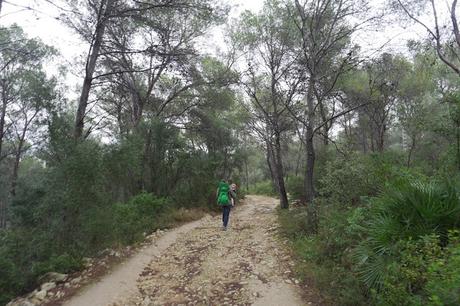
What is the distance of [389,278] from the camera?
3533 mm

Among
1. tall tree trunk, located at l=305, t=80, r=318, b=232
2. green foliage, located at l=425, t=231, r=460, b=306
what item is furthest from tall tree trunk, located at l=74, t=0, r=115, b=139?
green foliage, located at l=425, t=231, r=460, b=306

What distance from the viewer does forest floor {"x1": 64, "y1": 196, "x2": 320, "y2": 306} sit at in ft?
16.2

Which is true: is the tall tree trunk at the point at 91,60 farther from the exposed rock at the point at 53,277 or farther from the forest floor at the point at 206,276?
the forest floor at the point at 206,276

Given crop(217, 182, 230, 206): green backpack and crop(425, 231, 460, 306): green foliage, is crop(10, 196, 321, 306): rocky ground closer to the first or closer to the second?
crop(217, 182, 230, 206): green backpack

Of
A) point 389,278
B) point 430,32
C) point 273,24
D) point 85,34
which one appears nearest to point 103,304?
point 389,278

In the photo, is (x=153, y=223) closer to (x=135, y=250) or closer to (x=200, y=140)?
(x=135, y=250)

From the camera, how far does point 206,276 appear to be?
19.4ft

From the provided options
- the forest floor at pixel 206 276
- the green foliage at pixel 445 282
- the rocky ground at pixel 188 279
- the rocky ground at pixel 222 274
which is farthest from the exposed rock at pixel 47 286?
the green foliage at pixel 445 282

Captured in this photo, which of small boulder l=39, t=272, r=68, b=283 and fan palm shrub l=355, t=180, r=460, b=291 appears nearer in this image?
fan palm shrub l=355, t=180, r=460, b=291

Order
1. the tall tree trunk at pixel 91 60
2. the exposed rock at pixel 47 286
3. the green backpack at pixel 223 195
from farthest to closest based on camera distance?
the green backpack at pixel 223 195
the tall tree trunk at pixel 91 60
the exposed rock at pixel 47 286

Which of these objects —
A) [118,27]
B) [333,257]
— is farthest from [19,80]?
[333,257]

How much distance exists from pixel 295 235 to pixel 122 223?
4.81 m

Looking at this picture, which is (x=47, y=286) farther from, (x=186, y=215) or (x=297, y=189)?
(x=297, y=189)

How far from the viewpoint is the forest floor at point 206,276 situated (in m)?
4.93
